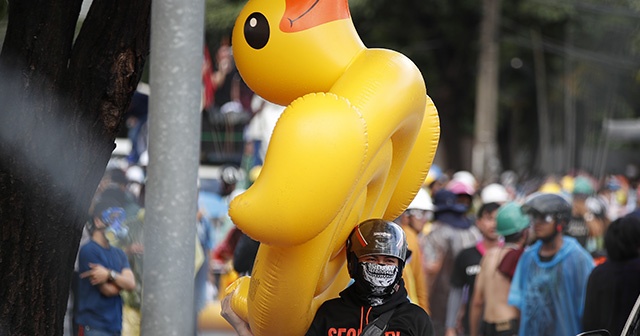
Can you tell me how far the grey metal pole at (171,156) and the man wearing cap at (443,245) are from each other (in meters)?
5.55

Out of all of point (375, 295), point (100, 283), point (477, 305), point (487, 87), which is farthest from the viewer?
point (487, 87)

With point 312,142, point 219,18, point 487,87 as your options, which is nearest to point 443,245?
point 312,142

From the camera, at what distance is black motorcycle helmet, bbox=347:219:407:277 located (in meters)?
4.63

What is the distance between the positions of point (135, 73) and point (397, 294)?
1425mm

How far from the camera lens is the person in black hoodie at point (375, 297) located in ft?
15.2

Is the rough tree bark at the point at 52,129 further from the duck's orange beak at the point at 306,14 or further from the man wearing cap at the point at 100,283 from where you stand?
the man wearing cap at the point at 100,283

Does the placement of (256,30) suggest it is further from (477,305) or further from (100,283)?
(477,305)

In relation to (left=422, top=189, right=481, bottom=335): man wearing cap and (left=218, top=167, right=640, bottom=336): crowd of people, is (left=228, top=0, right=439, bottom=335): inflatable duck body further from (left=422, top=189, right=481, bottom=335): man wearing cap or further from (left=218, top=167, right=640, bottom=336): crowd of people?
(left=422, top=189, right=481, bottom=335): man wearing cap

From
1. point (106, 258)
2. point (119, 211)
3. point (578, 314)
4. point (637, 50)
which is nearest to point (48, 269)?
point (106, 258)

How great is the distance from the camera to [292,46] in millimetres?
4570

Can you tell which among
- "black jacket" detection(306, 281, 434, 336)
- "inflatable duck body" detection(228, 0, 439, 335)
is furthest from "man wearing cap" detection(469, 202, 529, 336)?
"black jacket" detection(306, 281, 434, 336)

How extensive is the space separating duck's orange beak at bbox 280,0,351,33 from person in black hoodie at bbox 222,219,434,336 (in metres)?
0.86

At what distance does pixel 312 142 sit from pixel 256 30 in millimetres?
702

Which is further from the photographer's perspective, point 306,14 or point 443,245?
point 443,245
